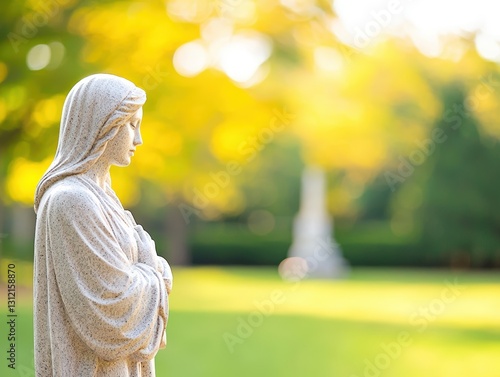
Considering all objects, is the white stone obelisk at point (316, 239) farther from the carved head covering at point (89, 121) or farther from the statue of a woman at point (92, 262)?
the carved head covering at point (89, 121)

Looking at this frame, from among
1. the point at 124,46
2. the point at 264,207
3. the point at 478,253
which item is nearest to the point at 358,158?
the point at 478,253

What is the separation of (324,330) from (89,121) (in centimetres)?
1105

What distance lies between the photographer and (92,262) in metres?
3.59

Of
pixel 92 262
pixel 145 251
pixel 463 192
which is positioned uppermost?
pixel 463 192

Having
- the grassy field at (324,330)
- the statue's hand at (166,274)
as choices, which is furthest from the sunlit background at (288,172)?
the statue's hand at (166,274)

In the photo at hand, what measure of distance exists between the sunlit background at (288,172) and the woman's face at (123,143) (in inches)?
264

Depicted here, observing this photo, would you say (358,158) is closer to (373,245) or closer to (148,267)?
(373,245)

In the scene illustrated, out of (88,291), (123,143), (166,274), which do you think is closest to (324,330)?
(166,274)

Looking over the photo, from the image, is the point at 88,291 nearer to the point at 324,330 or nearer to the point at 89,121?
the point at 89,121

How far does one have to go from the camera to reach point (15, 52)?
1377cm

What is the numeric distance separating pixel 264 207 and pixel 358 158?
32.5 ft

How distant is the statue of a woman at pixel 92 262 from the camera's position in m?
3.59

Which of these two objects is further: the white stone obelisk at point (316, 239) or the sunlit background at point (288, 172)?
the white stone obelisk at point (316, 239)

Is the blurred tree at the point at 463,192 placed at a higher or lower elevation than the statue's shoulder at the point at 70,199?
higher
